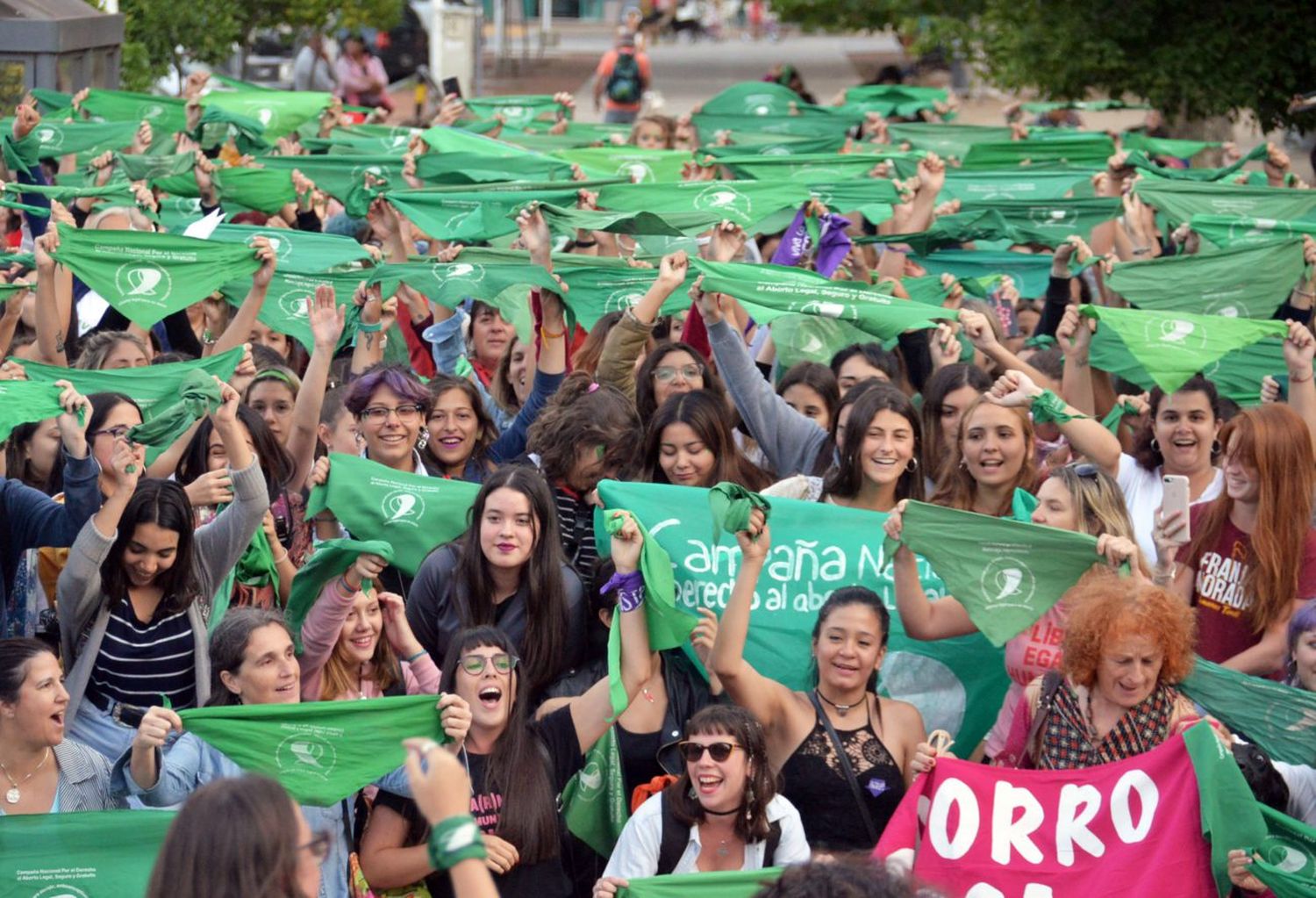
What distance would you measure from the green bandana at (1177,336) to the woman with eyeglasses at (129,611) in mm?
3776

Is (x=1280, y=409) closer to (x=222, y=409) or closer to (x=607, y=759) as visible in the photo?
(x=607, y=759)

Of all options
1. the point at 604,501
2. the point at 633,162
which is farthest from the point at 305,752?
the point at 633,162

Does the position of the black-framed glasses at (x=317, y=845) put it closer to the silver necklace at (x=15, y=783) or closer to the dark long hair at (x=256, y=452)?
the silver necklace at (x=15, y=783)

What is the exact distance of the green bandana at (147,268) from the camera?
28.4ft

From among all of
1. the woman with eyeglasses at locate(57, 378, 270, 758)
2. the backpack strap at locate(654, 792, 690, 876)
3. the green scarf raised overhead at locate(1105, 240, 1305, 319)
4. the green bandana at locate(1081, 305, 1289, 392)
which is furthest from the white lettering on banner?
the green scarf raised overhead at locate(1105, 240, 1305, 319)

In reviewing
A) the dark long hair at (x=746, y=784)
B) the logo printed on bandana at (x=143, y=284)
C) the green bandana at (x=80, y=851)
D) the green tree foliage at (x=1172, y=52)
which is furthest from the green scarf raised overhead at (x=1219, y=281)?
the green tree foliage at (x=1172, y=52)

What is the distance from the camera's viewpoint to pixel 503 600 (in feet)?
21.0

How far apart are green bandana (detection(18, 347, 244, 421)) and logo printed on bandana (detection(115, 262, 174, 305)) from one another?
107cm

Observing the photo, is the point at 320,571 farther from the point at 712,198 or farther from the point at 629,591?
the point at 712,198

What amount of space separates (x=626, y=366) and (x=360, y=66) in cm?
1544

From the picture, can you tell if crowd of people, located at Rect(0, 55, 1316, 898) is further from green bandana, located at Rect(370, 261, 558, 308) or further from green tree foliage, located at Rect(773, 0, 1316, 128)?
green tree foliage, located at Rect(773, 0, 1316, 128)

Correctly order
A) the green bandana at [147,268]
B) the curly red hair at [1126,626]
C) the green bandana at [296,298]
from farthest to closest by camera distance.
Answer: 1. the green bandana at [296,298]
2. the green bandana at [147,268]
3. the curly red hair at [1126,626]

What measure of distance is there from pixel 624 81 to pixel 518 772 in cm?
1590

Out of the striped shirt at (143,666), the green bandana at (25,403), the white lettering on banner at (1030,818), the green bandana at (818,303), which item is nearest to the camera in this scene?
the white lettering on banner at (1030,818)
